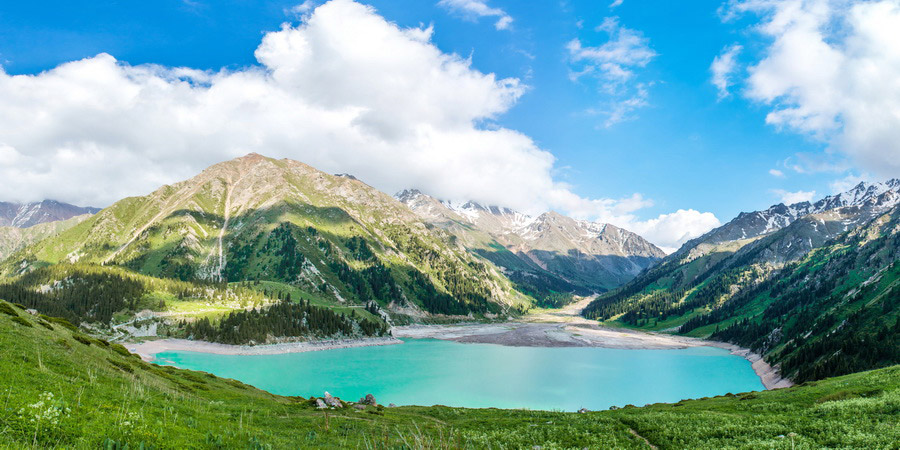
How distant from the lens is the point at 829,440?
744 inches

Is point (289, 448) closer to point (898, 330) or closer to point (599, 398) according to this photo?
point (599, 398)

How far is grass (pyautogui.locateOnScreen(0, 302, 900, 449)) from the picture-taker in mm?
11297

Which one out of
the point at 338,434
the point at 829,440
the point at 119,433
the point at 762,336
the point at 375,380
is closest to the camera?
the point at 119,433

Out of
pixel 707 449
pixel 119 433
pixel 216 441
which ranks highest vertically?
pixel 119 433

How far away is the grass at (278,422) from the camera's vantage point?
37.1ft

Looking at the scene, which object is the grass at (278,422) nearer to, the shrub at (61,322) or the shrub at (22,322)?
the shrub at (22,322)

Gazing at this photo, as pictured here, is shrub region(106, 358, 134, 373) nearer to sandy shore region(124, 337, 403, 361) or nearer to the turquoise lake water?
the turquoise lake water

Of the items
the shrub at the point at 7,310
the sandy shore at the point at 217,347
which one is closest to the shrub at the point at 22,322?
the shrub at the point at 7,310

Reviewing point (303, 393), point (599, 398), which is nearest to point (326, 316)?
point (303, 393)

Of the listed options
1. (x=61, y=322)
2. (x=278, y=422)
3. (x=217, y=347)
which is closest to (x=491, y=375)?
(x=278, y=422)

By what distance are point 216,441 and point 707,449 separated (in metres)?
22.2

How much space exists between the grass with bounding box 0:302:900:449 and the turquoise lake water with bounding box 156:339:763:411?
4182 centimetres

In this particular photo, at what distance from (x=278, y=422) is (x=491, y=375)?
7730 centimetres

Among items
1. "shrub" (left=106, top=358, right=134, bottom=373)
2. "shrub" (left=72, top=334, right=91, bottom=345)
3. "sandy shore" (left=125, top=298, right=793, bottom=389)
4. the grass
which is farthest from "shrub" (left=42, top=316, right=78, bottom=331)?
"sandy shore" (left=125, top=298, right=793, bottom=389)
